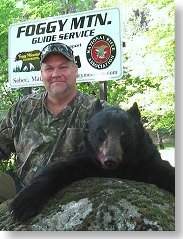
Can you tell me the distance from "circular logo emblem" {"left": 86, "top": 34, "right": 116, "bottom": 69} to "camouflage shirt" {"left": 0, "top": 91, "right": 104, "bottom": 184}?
28cm

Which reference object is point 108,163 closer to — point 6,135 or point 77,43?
point 6,135

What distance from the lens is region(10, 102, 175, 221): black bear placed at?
1795 millimetres

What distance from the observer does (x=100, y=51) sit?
2736 mm

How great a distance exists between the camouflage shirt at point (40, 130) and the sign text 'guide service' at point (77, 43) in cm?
25

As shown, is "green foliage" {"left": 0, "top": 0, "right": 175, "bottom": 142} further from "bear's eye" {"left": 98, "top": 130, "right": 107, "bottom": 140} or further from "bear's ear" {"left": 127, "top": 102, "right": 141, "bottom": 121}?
"bear's eye" {"left": 98, "top": 130, "right": 107, "bottom": 140}

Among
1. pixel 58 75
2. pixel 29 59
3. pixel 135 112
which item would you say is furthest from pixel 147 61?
pixel 29 59

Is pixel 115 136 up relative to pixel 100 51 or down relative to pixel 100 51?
down

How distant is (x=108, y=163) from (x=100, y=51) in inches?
43.6

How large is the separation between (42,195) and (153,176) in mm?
513

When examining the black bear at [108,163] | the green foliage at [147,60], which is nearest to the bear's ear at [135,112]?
the black bear at [108,163]

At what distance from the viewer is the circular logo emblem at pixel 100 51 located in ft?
8.51

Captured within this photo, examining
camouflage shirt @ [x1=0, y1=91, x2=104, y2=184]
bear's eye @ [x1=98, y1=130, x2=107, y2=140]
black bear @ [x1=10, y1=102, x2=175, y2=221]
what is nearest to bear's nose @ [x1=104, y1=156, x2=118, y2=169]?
black bear @ [x1=10, y1=102, x2=175, y2=221]

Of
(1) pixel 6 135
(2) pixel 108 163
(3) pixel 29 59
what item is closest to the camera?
(2) pixel 108 163

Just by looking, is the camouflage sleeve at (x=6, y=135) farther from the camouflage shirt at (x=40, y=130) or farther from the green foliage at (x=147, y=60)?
the green foliage at (x=147, y=60)
